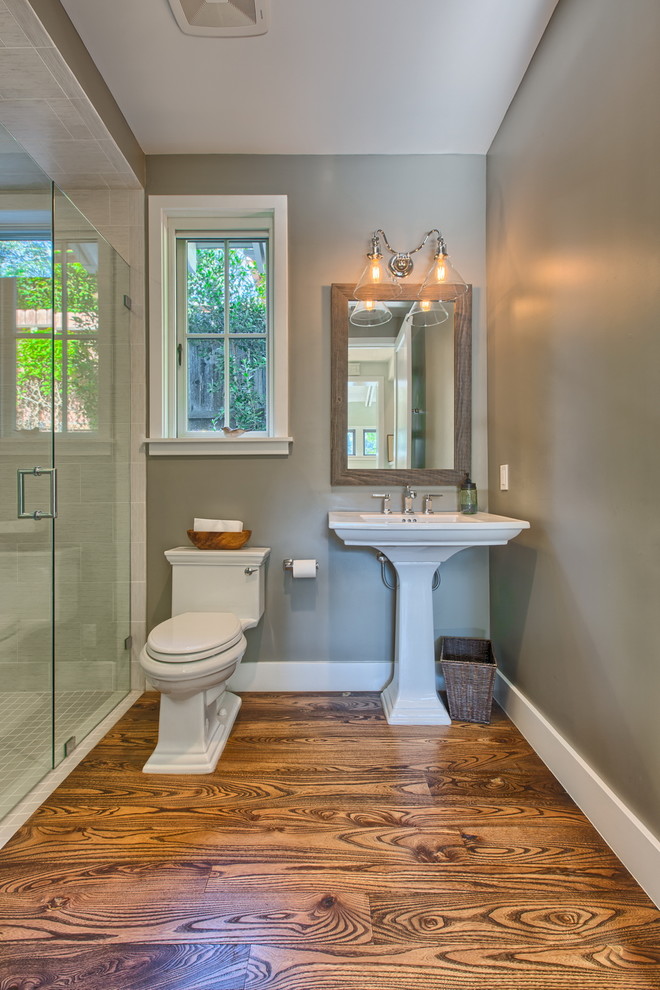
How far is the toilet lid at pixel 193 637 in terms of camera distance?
1.45m

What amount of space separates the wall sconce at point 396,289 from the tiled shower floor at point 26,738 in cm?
198

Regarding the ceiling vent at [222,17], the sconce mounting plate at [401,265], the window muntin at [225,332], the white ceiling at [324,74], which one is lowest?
the window muntin at [225,332]

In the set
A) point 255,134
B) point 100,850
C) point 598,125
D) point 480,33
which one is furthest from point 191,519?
point 480,33

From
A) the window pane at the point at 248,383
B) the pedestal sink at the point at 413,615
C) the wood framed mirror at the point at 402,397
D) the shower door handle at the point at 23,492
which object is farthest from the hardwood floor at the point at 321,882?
the window pane at the point at 248,383

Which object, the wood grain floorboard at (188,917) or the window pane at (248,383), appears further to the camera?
the window pane at (248,383)

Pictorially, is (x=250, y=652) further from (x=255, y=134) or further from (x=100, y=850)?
(x=255, y=134)

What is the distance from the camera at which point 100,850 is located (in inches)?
46.9

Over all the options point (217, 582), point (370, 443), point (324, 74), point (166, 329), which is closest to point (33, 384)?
point (166, 329)

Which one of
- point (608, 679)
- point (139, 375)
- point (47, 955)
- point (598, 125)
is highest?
point (598, 125)

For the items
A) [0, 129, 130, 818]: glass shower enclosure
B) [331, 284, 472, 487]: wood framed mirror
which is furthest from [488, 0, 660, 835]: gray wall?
[0, 129, 130, 818]: glass shower enclosure

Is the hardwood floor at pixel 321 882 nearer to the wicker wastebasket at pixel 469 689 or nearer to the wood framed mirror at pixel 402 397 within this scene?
the wicker wastebasket at pixel 469 689

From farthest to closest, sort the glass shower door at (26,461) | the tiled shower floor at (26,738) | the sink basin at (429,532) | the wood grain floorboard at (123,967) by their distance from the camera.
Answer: the sink basin at (429,532), the glass shower door at (26,461), the tiled shower floor at (26,738), the wood grain floorboard at (123,967)

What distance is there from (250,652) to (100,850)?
95cm

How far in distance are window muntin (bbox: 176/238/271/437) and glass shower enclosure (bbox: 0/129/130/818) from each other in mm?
394
